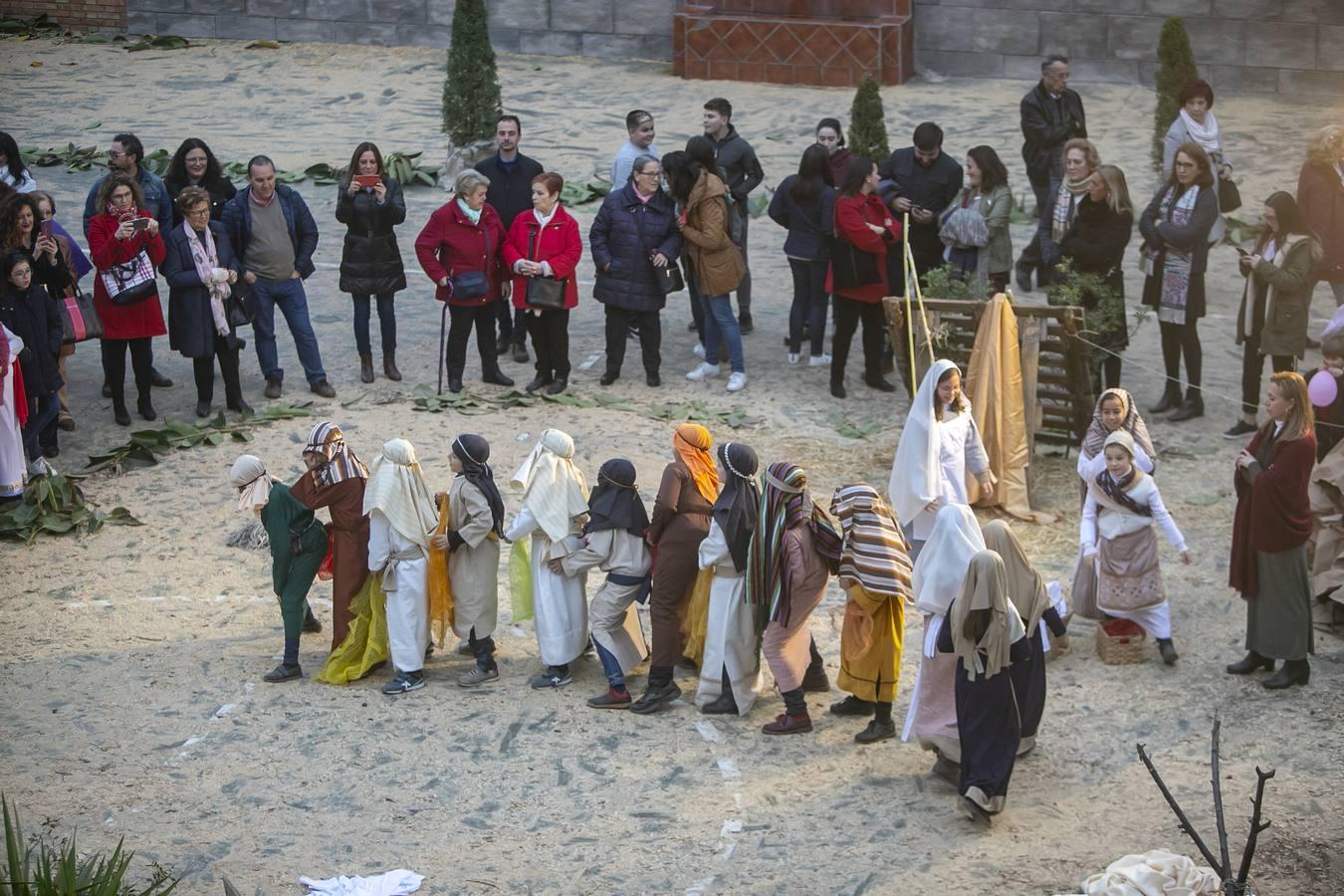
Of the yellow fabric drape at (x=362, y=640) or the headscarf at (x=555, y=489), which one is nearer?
the headscarf at (x=555, y=489)

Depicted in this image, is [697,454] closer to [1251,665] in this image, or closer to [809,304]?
[1251,665]

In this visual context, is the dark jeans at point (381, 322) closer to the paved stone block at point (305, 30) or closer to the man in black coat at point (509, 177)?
the man in black coat at point (509, 177)

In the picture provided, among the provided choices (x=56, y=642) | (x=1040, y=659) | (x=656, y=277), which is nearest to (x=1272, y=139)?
(x=656, y=277)

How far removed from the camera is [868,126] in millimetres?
14125

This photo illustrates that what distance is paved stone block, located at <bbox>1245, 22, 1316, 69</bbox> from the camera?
19.5 meters

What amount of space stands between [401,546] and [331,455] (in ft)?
1.97

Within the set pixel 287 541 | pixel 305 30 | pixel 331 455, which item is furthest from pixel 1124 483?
pixel 305 30

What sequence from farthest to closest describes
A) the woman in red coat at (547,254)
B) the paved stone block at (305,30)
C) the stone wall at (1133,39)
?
the paved stone block at (305,30), the stone wall at (1133,39), the woman in red coat at (547,254)

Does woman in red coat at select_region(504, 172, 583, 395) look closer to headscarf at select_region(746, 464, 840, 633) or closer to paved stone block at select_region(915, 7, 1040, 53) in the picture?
headscarf at select_region(746, 464, 840, 633)

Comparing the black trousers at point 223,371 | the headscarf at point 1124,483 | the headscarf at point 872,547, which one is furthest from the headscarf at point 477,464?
the black trousers at point 223,371

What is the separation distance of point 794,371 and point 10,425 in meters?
5.57

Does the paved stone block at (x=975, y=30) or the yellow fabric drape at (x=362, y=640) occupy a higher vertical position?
the paved stone block at (x=975, y=30)

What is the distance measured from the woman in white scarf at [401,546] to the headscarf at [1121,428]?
11.3 ft

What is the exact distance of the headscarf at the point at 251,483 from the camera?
890 centimetres
